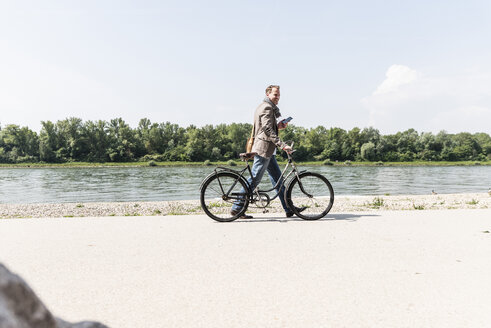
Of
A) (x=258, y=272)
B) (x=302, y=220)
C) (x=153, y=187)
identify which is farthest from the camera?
(x=153, y=187)

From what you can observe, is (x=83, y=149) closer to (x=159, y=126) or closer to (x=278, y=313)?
(x=159, y=126)

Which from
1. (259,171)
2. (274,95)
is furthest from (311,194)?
(274,95)

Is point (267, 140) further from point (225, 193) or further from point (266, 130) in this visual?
point (225, 193)

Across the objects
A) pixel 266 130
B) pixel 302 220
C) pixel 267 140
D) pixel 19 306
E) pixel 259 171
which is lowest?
pixel 302 220

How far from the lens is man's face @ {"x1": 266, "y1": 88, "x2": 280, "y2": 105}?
21.4 feet

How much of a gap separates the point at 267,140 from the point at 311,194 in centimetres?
131

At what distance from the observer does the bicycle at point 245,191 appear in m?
6.26

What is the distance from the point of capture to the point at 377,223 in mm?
5867

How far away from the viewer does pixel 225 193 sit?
6.33 m

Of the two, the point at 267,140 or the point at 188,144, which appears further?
the point at 188,144

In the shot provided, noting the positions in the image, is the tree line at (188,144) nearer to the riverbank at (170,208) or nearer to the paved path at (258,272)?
the riverbank at (170,208)

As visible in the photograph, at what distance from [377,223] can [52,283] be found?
183 inches

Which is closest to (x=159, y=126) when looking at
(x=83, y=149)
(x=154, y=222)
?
(x=83, y=149)

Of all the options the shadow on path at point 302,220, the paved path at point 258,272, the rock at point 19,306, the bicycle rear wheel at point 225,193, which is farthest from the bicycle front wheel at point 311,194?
the rock at point 19,306
